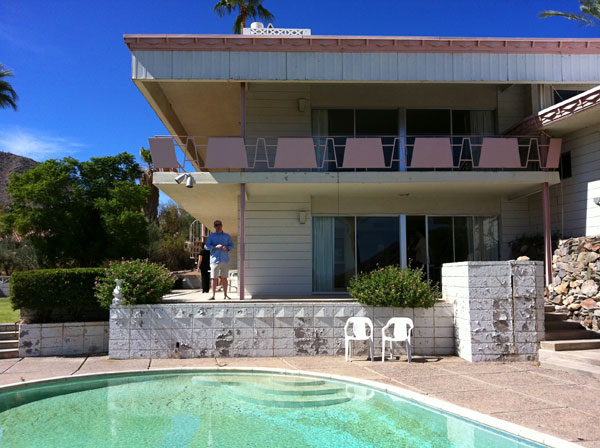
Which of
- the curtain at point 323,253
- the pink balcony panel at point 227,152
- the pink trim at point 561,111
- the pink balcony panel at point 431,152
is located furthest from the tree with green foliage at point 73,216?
the pink trim at point 561,111

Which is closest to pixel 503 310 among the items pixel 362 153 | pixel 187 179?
pixel 362 153

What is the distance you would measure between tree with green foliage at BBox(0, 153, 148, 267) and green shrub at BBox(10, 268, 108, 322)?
565 inches

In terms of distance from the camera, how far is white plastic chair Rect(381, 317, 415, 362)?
8.60 meters

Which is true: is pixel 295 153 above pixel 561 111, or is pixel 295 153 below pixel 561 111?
below

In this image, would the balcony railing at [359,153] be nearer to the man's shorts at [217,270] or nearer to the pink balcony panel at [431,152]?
the pink balcony panel at [431,152]

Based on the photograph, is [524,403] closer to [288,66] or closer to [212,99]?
[288,66]

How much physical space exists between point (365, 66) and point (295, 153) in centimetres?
249

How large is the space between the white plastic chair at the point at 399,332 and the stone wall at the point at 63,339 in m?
5.40

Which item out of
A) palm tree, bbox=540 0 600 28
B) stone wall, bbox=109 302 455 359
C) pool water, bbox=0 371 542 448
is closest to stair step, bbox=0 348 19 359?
stone wall, bbox=109 302 455 359

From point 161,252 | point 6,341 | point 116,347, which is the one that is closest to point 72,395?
point 116,347

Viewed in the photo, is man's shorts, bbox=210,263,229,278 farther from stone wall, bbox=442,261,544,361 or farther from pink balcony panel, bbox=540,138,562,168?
pink balcony panel, bbox=540,138,562,168

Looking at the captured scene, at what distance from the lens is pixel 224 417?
224 inches

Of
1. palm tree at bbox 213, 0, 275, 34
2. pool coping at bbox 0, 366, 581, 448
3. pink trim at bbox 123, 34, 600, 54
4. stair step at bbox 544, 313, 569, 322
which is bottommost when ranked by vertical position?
pool coping at bbox 0, 366, 581, 448

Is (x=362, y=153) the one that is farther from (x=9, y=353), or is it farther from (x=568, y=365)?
(x=9, y=353)
